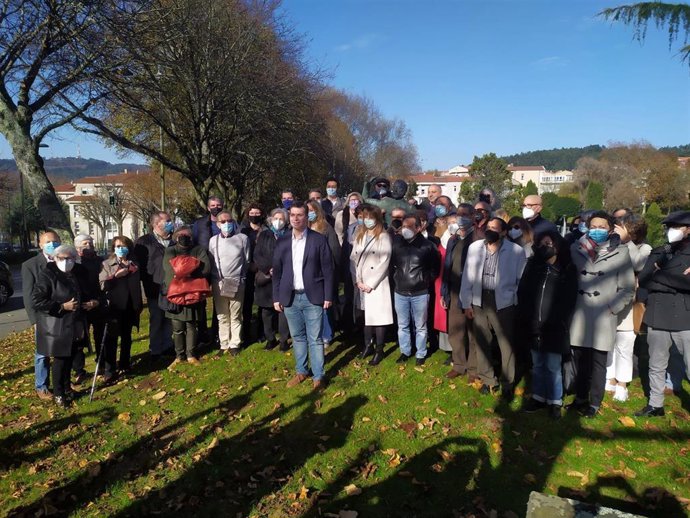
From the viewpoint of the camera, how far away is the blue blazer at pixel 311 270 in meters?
5.57

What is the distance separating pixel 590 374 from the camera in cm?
505

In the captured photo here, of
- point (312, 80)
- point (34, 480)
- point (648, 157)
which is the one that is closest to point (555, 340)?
point (34, 480)

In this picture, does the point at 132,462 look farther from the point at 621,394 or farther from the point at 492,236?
the point at 621,394

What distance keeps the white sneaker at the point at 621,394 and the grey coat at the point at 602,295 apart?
3.06 ft

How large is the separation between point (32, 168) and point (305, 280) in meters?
7.11

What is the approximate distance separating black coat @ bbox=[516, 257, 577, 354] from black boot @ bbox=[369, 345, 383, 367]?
231cm

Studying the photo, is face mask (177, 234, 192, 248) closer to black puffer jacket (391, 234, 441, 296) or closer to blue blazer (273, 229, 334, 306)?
blue blazer (273, 229, 334, 306)

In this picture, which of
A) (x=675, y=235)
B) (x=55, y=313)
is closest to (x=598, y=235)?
(x=675, y=235)

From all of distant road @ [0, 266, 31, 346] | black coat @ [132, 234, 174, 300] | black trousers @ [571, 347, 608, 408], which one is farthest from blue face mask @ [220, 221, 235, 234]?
distant road @ [0, 266, 31, 346]

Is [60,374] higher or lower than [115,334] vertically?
lower

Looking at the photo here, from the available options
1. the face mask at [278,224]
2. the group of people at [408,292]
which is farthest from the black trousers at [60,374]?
the face mask at [278,224]

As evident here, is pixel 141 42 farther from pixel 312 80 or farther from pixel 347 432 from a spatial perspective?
pixel 312 80

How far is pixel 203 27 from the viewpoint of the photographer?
1371cm

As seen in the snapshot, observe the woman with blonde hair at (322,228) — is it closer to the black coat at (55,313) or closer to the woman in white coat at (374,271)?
the woman in white coat at (374,271)
